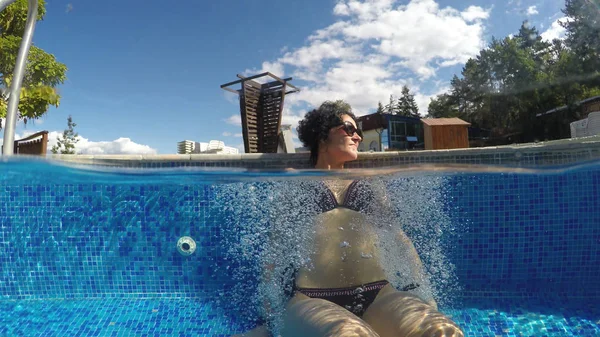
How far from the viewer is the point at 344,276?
7.68 feet

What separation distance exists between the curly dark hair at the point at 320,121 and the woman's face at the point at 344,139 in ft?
0.12

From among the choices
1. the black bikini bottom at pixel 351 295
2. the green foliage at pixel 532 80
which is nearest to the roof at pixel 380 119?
the green foliage at pixel 532 80

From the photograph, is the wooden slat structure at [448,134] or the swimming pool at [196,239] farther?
the wooden slat structure at [448,134]

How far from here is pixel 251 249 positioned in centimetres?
453

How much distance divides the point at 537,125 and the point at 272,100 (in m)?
33.0

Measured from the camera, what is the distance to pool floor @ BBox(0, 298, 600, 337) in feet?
11.8

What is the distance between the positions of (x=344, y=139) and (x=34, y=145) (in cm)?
575

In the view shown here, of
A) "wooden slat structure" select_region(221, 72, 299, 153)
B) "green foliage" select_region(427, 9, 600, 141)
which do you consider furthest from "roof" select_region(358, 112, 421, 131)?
"wooden slat structure" select_region(221, 72, 299, 153)

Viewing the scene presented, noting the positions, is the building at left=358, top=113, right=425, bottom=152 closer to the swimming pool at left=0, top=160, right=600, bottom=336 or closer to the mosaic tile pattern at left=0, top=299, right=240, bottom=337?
the swimming pool at left=0, top=160, right=600, bottom=336

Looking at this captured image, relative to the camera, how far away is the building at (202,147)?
23.6 feet

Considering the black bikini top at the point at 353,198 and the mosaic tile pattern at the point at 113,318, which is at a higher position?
the black bikini top at the point at 353,198

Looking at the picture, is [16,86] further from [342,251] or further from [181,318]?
[342,251]

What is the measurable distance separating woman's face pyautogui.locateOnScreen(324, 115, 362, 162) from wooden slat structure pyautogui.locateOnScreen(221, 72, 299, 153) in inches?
168

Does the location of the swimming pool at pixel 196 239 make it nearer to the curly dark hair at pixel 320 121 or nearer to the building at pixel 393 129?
the curly dark hair at pixel 320 121
